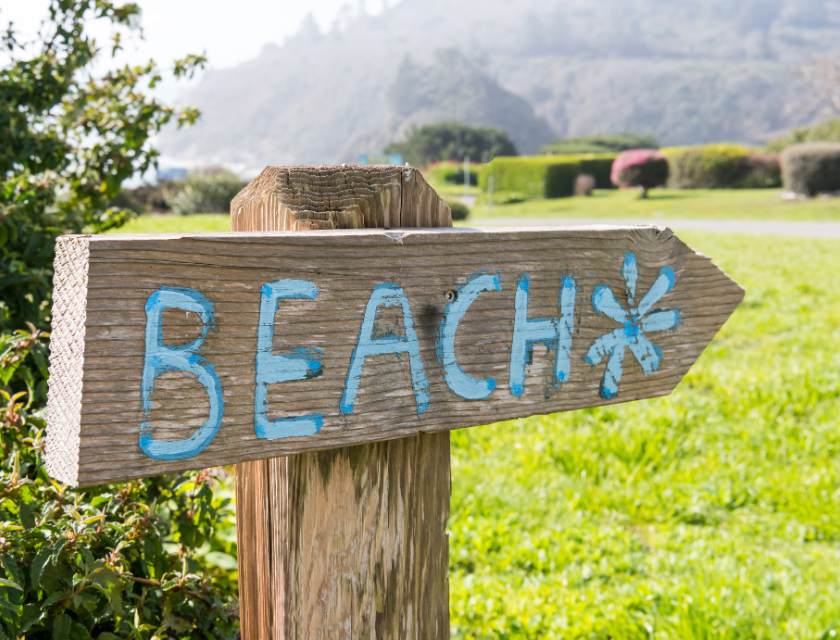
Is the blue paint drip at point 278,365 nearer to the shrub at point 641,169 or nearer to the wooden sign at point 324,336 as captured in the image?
the wooden sign at point 324,336

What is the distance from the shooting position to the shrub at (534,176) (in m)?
22.8

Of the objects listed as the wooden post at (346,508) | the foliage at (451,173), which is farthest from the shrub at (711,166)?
the wooden post at (346,508)

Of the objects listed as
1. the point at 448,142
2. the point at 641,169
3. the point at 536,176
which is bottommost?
the point at 536,176

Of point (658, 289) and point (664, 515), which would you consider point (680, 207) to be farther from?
point (658, 289)

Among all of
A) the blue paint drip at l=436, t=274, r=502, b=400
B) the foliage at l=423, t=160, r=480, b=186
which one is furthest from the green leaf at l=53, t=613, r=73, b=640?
the foliage at l=423, t=160, r=480, b=186

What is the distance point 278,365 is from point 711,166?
84.6 feet

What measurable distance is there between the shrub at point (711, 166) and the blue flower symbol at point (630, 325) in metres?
24.4

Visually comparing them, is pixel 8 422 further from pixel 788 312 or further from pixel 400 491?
pixel 788 312

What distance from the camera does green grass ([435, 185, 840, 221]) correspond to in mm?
16125

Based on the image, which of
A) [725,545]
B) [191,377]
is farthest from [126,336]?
[725,545]

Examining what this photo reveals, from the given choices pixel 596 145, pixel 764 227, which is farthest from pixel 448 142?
pixel 764 227

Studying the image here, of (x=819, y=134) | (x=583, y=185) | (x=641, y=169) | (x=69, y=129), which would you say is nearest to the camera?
(x=69, y=129)

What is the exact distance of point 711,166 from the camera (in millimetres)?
23797

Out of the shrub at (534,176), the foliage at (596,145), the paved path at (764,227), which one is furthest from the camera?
the foliage at (596,145)
